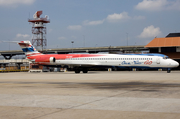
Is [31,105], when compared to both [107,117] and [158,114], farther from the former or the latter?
[158,114]

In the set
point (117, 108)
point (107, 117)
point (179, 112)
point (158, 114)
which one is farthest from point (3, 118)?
point (179, 112)

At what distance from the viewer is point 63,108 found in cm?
879

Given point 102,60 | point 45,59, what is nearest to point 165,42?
point 102,60

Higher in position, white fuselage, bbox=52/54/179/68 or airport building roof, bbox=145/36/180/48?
airport building roof, bbox=145/36/180/48

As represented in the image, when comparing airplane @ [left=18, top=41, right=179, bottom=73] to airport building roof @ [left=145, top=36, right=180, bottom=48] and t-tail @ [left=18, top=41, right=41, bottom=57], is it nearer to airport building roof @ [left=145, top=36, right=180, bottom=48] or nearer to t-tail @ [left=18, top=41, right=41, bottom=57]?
t-tail @ [left=18, top=41, right=41, bottom=57]

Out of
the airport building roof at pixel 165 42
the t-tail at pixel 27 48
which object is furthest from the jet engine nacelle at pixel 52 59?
the airport building roof at pixel 165 42

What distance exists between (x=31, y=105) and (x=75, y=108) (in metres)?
2.11

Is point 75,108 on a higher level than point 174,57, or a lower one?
lower

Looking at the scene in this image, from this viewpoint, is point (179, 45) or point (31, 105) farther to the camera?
point (179, 45)

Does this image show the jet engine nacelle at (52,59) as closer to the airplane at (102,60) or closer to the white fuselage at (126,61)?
the airplane at (102,60)

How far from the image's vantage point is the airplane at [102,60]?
144ft

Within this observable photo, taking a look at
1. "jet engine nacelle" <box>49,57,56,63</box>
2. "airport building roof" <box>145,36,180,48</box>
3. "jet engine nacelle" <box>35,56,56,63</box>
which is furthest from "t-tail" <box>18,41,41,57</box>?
"airport building roof" <box>145,36,180,48</box>

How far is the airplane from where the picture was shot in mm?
43844

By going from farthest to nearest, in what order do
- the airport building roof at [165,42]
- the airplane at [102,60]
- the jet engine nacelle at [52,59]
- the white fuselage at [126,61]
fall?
the airport building roof at [165,42] < the jet engine nacelle at [52,59] < the airplane at [102,60] < the white fuselage at [126,61]
